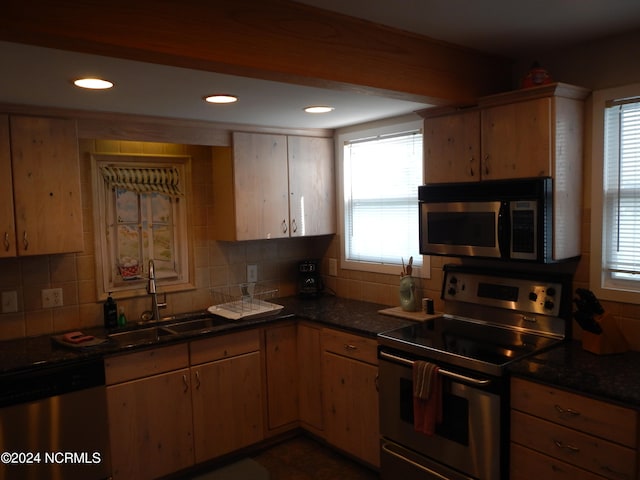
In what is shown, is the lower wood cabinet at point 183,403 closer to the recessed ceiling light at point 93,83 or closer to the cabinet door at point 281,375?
the cabinet door at point 281,375

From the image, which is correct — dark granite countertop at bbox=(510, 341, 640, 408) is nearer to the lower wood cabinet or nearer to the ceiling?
the ceiling

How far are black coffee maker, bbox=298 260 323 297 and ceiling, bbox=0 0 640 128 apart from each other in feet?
4.45

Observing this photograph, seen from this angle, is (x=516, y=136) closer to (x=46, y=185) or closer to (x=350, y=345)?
(x=350, y=345)

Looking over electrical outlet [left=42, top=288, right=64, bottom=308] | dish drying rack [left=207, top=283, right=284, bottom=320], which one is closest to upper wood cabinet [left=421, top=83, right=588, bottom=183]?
dish drying rack [left=207, top=283, right=284, bottom=320]

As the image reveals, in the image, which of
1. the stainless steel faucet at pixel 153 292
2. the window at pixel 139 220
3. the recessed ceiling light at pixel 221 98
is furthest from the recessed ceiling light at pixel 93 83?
the stainless steel faucet at pixel 153 292

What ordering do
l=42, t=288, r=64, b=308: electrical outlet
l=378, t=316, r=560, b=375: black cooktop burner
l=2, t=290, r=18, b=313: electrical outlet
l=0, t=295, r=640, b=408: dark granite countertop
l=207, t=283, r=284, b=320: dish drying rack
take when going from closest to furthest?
l=0, t=295, r=640, b=408: dark granite countertop < l=378, t=316, r=560, b=375: black cooktop burner < l=2, t=290, r=18, b=313: electrical outlet < l=42, t=288, r=64, b=308: electrical outlet < l=207, t=283, r=284, b=320: dish drying rack

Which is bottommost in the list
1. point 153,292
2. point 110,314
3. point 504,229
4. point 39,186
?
point 110,314

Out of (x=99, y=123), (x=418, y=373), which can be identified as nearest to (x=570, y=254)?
(x=418, y=373)

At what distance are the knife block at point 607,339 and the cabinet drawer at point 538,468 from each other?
22.3 inches

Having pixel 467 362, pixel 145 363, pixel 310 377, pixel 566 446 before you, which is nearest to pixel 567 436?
pixel 566 446

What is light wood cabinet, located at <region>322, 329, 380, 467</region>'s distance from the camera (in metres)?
2.92

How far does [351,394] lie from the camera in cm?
306

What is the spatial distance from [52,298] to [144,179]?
0.94 metres

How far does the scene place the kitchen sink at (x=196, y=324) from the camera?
10.9 ft
